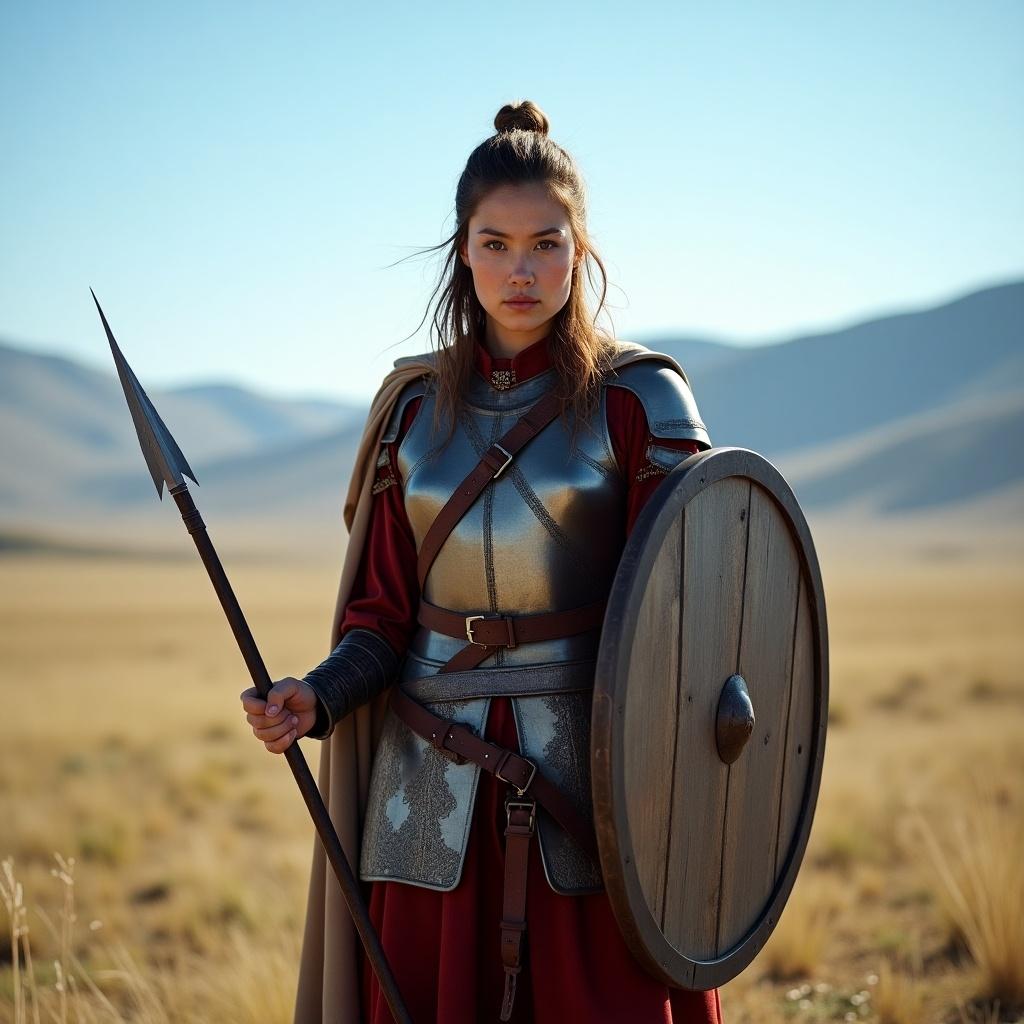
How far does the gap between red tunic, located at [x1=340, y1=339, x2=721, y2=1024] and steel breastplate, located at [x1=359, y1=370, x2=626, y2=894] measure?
46 mm

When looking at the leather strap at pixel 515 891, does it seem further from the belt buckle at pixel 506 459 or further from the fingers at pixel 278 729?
the belt buckle at pixel 506 459


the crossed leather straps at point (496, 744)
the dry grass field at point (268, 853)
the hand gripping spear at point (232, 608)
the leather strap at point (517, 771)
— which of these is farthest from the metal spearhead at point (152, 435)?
the dry grass field at point (268, 853)

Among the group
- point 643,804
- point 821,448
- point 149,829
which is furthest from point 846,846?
point 821,448

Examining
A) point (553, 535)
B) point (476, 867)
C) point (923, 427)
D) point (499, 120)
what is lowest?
point (476, 867)

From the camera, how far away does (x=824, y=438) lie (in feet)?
336

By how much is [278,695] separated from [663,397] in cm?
111

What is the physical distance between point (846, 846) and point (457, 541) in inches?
207

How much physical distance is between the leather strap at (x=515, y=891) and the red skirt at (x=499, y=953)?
0.04m

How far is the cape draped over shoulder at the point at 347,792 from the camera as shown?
2.98 meters

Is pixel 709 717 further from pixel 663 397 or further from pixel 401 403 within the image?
pixel 401 403

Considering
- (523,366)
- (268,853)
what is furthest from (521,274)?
(268,853)

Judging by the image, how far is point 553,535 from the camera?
2676 mm

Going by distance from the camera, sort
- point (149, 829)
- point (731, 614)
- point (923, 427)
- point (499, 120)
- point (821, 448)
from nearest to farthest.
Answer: point (731, 614), point (499, 120), point (149, 829), point (923, 427), point (821, 448)

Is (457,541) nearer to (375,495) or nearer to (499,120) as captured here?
(375,495)
